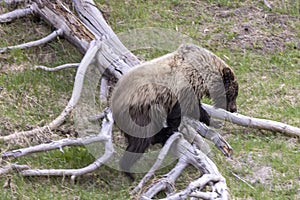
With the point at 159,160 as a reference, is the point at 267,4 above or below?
below

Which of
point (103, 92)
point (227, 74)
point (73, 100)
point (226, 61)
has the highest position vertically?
point (227, 74)

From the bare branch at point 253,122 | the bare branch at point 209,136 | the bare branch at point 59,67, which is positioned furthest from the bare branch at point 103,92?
the bare branch at point 209,136

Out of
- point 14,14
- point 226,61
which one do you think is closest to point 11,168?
point 14,14

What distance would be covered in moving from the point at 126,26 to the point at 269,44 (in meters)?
1.84

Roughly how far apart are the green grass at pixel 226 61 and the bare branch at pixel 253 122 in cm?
8

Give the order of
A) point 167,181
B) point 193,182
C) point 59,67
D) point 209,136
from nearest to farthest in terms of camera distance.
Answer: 1. point 193,182
2. point 167,181
3. point 209,136
4. point 59,67

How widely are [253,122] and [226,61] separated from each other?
1.66 metres

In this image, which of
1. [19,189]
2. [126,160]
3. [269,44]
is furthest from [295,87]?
[19,189]

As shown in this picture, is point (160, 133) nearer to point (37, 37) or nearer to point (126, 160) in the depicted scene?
point (126, 160)

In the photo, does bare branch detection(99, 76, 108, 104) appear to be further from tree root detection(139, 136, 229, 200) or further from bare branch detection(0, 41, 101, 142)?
tree root detection(139, 136, 229, 200)

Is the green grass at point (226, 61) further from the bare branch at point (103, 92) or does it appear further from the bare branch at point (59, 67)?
the bare branch at point (103, 92)

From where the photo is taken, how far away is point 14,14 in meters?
7.16

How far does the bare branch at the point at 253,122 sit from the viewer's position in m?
5.87

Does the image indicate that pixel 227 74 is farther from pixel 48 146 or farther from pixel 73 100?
pixel 48 146
